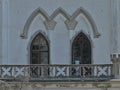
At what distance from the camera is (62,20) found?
1930 cm

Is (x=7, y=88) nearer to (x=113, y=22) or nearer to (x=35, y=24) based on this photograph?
(x=35, y=24)

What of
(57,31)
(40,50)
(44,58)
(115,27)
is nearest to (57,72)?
(44,58)

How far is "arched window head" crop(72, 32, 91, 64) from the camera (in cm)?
1919

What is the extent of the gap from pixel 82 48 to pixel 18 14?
330 centimetres

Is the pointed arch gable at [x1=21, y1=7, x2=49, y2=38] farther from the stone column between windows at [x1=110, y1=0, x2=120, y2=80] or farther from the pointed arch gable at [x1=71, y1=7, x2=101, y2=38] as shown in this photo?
the stone column between windows at [x1=110, y1=0, x2=120, y2=80]

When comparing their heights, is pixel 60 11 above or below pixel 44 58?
above

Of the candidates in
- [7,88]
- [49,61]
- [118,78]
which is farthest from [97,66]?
[7,88]

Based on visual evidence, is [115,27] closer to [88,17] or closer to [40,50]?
[88,17]

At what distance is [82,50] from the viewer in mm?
19219

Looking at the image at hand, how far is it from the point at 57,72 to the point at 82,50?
227 centimetres

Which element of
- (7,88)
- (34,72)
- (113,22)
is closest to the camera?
(7,88)

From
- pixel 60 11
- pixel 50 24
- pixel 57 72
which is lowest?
pixel 57 72

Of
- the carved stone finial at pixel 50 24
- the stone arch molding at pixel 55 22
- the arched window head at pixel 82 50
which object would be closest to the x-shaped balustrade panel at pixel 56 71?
the arched window head at pixel 82 50

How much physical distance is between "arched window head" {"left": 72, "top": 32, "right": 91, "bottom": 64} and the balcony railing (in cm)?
156
